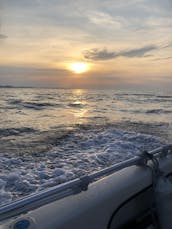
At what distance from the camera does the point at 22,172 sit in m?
4.72

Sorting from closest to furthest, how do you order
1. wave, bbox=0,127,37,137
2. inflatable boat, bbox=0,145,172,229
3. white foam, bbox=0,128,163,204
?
inflatable boat, bbox=0,145,172,229
white foam, bbox=0,128,163,204
wave, bbox=0,127,37,137

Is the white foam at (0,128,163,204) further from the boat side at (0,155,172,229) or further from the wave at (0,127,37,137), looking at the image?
the boat side at (0,155,172,229)

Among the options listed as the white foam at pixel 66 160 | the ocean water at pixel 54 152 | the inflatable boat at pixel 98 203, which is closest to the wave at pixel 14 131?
the ocean water at pixel 54 152

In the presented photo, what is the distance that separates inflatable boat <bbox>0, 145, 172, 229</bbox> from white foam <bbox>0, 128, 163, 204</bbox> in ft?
6.85

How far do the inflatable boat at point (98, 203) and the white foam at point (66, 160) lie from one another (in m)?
2.09

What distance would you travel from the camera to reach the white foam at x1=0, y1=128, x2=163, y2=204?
4145mm

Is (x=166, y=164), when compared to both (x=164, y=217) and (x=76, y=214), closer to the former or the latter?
(x=164, y=217)

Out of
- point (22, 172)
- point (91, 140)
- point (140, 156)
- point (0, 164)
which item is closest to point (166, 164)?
point (140, 156)

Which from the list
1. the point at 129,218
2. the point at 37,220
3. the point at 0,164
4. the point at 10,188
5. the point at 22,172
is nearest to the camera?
the point at 37,220

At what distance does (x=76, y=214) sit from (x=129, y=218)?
0.70m

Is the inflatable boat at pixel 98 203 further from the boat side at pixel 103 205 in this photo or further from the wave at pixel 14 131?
the wave at pixel 14 131

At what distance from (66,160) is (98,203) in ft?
12.3

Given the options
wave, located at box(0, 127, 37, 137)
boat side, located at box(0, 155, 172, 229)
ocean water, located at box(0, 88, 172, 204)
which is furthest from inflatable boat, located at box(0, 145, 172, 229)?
wave, located at box(0, 127, 37, 137)

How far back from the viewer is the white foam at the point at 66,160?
4.14 meters
